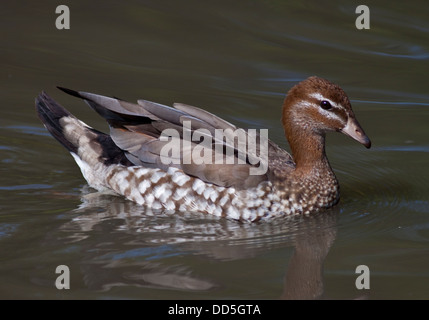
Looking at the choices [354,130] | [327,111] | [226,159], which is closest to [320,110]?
[327,111]

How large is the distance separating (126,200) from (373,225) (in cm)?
252

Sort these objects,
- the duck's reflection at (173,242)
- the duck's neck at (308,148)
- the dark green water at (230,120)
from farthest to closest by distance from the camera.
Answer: the duck's neck at (308,148)
the dark green water at (230,120)
the duck's reflection at (173,242)

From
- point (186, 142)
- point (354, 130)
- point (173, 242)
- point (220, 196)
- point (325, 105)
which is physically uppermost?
point (325, 105)

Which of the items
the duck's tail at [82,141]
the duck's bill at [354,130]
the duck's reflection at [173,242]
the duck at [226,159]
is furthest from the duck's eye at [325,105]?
the duck's tail at [82,141]

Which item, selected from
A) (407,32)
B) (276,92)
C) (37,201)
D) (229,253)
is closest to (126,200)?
(37,201)

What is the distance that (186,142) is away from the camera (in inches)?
333

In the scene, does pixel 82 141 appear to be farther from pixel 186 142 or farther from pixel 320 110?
pixel 320 110

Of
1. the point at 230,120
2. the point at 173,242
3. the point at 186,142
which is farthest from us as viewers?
the point at 230,120

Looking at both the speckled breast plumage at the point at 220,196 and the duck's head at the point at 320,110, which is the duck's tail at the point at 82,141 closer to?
the speckled breast plumage at the point at 220,196

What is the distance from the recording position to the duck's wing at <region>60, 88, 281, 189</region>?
8359 millimetres

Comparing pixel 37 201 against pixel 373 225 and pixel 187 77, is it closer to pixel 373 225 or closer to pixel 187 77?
pixel 373 225

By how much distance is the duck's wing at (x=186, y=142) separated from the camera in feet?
27.4

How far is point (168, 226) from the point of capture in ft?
26.5

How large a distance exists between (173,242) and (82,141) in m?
2.22
